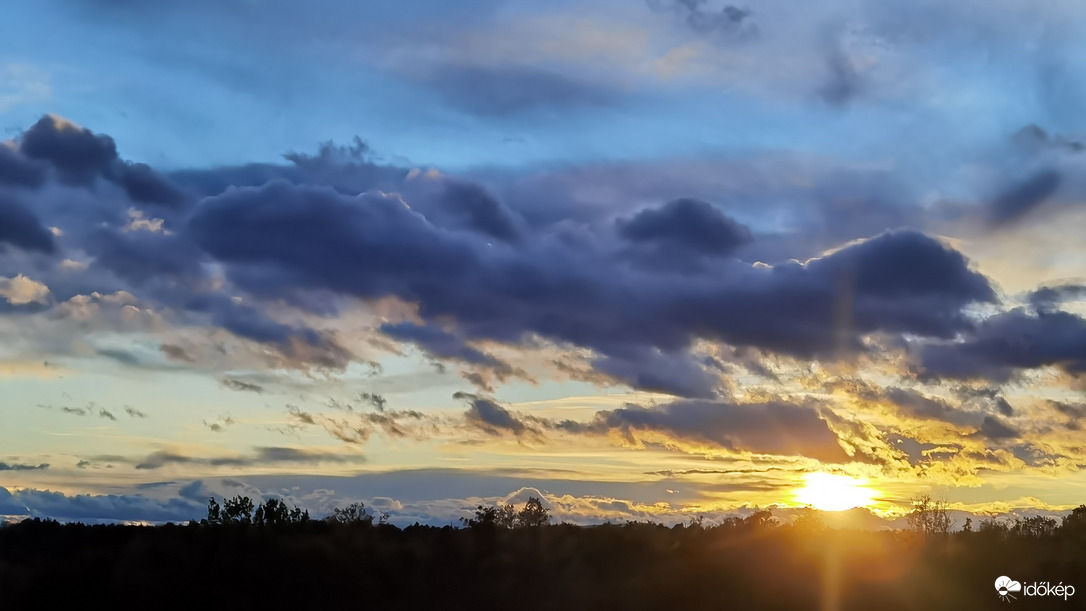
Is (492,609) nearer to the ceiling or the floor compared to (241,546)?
nearer to the floor

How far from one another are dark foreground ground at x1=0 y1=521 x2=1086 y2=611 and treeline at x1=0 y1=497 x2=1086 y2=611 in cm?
12

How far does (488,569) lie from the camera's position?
72.8 m

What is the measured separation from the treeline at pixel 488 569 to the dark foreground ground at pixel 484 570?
12 centimetres

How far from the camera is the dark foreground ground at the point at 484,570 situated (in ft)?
203

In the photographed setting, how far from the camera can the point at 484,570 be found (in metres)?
72.5

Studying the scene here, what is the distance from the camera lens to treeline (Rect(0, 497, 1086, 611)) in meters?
61.9

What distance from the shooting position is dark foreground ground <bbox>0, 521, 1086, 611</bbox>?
61.8 meters

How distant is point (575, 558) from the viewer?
7731 centimetres

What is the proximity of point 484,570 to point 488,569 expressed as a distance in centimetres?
42

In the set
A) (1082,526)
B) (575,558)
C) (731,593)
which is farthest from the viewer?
(1082,526)

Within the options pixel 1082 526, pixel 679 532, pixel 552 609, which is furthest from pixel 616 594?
pixel 1082 526

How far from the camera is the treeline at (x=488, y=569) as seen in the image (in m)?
61.9

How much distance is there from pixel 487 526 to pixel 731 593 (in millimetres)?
25917

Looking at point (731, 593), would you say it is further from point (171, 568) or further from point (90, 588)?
point (90, 588)
